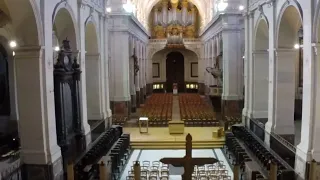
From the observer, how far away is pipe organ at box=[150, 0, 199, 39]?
43.4 m

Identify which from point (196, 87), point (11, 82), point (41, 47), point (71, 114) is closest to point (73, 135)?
point (71, 114)

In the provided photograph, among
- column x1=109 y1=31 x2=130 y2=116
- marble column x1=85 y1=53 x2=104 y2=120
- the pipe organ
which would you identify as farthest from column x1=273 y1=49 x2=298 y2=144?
the pipe organ

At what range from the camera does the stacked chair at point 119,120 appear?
2206cm

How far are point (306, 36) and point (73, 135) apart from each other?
26.9 ft

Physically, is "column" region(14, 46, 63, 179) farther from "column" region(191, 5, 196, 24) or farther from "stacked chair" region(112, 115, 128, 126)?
"column" region(191, 5, 196, 24)

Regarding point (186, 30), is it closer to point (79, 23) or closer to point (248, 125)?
point (248, 125)

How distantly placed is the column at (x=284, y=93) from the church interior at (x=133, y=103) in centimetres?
4

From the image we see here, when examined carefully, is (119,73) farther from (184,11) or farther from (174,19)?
(184,11)

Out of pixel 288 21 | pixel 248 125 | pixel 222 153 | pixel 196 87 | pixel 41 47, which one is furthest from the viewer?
pixel 196 87

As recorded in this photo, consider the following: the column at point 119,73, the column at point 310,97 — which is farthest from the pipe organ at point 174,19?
the column at point 310,97

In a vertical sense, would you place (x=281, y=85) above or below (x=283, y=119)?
above

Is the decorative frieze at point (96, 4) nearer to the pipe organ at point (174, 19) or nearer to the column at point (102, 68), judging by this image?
the column at point (102, 68)

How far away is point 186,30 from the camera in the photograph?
4391cm

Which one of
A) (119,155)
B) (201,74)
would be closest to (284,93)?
(119,155)
